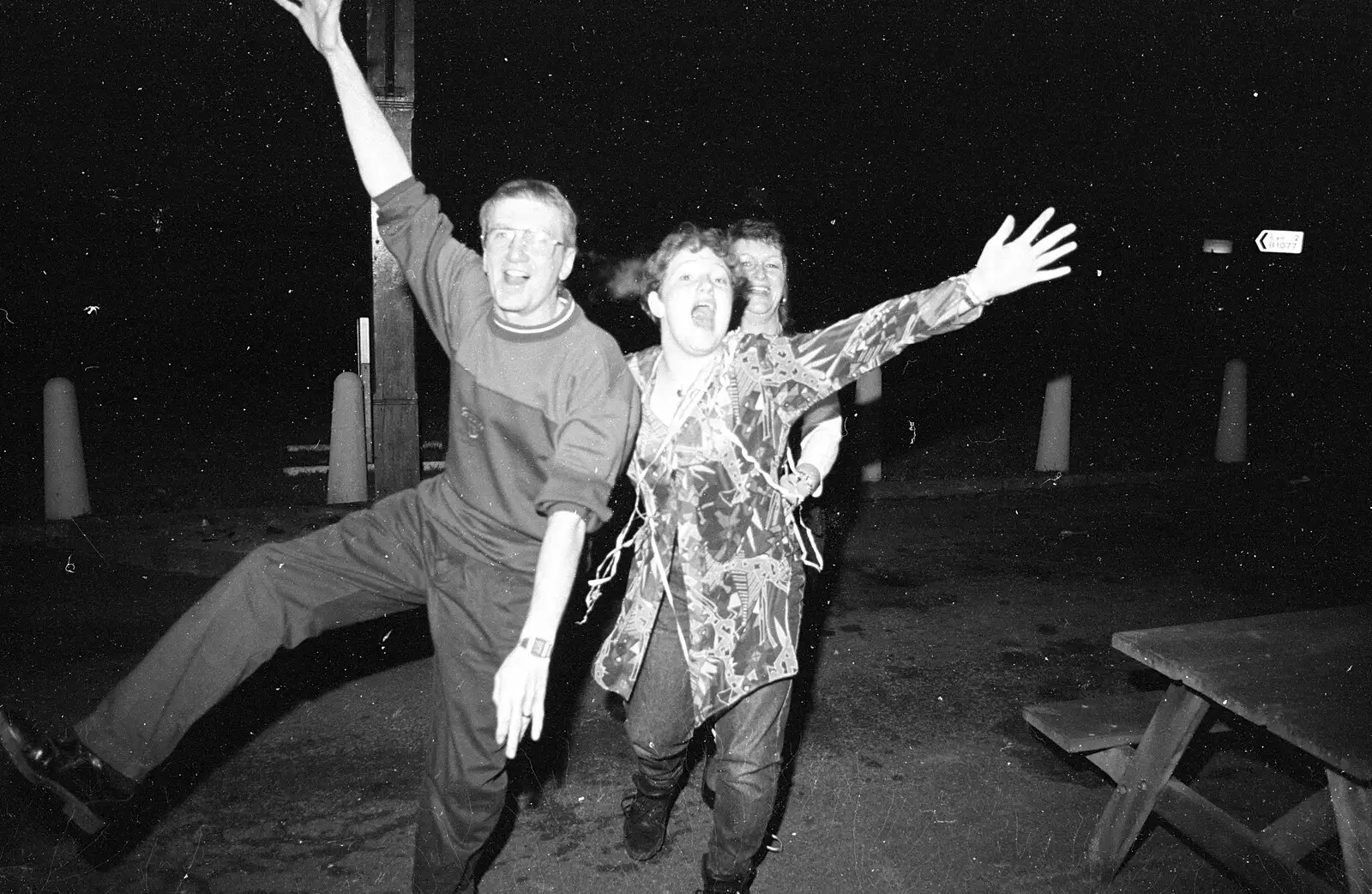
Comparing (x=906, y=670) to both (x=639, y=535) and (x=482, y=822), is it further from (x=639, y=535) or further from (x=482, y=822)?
(x=482, y=822)

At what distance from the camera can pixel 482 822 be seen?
8.73 feet

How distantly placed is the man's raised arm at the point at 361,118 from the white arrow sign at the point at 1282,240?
24444mm

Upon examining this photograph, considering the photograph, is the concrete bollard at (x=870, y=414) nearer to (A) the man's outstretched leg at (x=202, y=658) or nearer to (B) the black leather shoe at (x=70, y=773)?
(A) the man's outstretched leg at (x=202, y=658)

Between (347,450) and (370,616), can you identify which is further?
(347,450)

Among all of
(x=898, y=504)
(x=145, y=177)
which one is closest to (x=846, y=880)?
(x=898, y=504)

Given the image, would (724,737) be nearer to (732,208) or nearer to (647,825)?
(647,825)

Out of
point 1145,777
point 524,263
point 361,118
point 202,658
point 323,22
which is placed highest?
point 323,22

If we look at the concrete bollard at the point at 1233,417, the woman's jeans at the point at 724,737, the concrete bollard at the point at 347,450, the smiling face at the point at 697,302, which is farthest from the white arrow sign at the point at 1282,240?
the woman's jeans at the point at 724,737

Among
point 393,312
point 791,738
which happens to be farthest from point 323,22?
point 393,312

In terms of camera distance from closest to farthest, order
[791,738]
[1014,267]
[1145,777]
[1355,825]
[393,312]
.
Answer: [1355,825], [1014,267], [1145,777], [791,738], [393,312]

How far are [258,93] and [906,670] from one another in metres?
17.7

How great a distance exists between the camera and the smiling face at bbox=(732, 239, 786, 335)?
12.1ft

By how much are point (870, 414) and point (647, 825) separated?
594cm

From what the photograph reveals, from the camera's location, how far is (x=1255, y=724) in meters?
3.13
